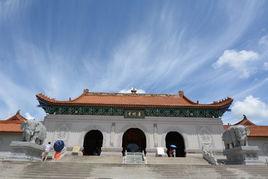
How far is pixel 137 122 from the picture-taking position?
794 inches

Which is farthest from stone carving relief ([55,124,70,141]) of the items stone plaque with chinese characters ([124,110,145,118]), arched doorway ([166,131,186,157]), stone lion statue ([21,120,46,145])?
arched doorway ([166,131,186,157])

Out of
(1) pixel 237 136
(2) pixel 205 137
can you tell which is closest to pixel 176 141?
(2) pixel 205 137

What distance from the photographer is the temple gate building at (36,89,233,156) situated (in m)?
19.4

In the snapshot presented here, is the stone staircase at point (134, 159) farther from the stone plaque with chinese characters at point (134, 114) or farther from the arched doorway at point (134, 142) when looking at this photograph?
the arched doorway at point (134, 142)

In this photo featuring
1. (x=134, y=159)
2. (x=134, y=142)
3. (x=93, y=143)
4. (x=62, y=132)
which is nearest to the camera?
(x=134, y=159)

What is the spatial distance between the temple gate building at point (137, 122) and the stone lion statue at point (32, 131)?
20.9 feet

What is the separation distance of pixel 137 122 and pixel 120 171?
10734 millimetres

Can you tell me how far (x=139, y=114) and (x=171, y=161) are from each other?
6.21m

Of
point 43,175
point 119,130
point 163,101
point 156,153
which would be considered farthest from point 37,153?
point 163,101

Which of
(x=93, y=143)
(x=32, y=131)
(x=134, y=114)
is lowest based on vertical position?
(x=32, y=131)

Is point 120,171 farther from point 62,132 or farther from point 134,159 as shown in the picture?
point 62,132

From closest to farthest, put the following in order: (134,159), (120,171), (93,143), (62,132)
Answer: (120,171)
(134,159)
(62,132)
(93,143)

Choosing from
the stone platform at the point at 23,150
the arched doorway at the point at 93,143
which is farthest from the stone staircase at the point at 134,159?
the arched doorway at the point at 93,143

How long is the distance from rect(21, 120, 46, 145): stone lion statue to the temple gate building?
6360 mm
